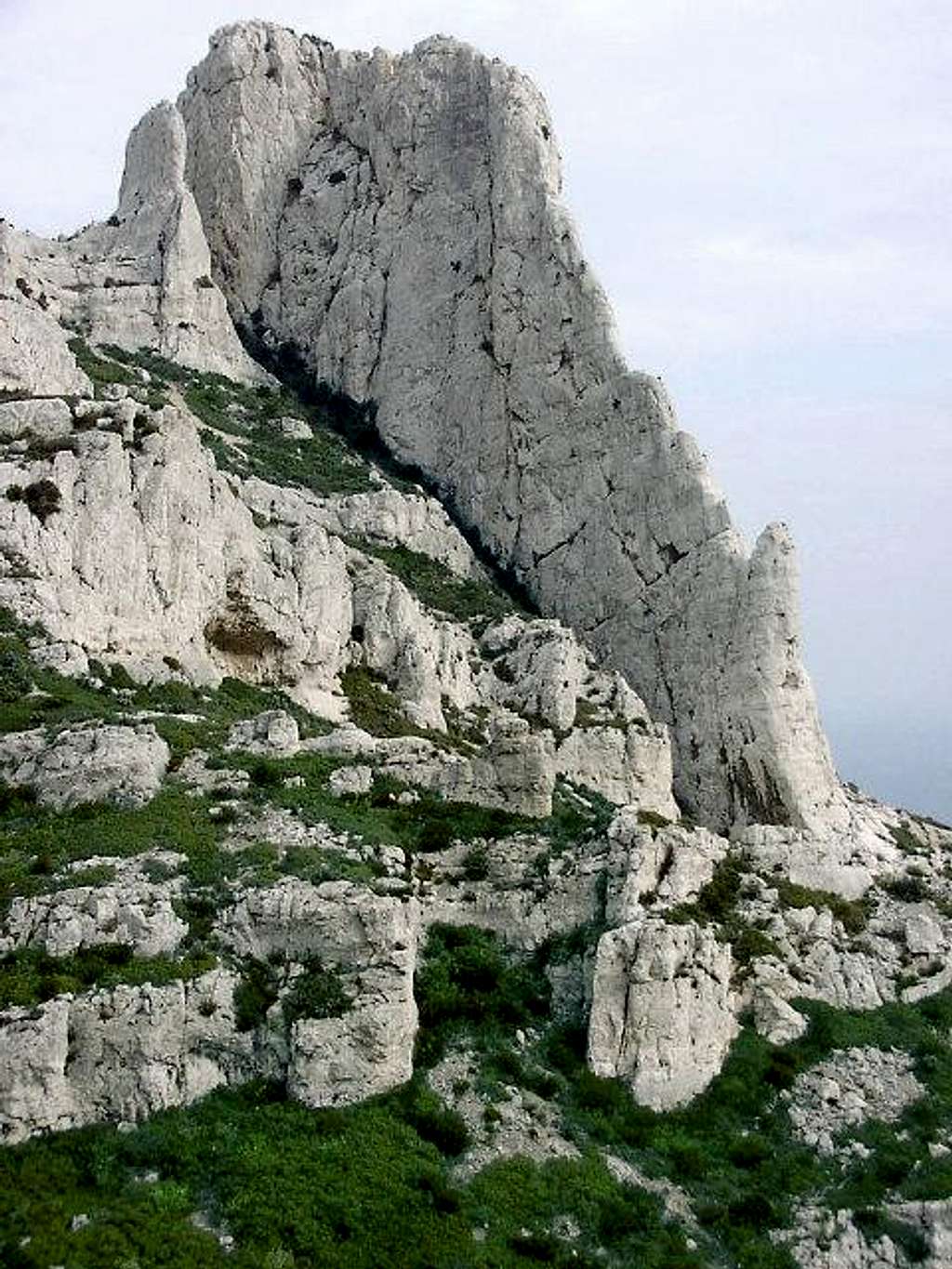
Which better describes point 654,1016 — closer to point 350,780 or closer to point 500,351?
point 350,780

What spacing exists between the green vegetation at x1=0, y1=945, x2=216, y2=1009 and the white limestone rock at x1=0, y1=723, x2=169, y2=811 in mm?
6184

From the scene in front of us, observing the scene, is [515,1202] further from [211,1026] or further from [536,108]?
[536,108]

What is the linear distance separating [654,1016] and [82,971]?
487 inches

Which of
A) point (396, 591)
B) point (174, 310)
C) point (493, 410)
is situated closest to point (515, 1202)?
point (396, 591)

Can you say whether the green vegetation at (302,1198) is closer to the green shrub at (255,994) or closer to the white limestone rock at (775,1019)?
the green shrub at (255,994)

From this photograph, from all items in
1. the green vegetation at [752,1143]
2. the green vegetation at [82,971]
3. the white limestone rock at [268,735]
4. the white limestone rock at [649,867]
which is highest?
the white limestone rock at [268,735]

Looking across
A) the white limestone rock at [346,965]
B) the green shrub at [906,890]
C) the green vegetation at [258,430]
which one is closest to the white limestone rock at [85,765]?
the white limestone rock at [346,965]

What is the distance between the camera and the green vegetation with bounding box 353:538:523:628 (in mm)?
63906

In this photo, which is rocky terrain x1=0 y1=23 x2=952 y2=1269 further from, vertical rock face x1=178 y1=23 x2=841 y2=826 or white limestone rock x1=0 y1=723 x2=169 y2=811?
vertical rock face x1=178 y1=23 x2=841 y2=826

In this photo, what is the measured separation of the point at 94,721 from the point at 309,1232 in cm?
1627

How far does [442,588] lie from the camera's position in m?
66.1

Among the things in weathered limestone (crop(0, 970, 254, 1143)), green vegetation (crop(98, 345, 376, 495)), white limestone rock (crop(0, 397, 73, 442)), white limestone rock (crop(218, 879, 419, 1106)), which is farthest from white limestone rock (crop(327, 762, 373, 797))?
green vegetation (crop(98, 345, 376, 495))

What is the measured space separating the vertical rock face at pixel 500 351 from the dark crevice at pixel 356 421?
43cm

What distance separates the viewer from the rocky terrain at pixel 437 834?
24.8 m
